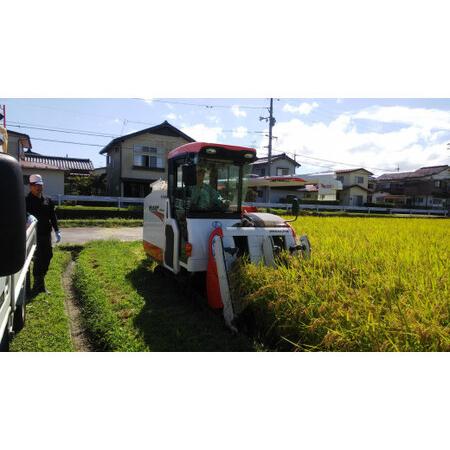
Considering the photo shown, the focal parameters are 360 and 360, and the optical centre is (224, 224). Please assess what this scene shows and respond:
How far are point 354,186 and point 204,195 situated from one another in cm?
3040

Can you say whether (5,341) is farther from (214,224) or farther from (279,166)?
(279,166)

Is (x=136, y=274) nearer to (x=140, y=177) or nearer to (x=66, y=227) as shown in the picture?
(x=66, y=227)

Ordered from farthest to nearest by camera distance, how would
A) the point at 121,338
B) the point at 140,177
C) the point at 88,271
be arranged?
the point at 140,177 → the point at 88,271 → the point at 121,338

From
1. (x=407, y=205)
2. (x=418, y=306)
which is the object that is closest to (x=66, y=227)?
(x=418, y=306)

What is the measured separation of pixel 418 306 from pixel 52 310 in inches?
155

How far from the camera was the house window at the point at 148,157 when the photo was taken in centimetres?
2133

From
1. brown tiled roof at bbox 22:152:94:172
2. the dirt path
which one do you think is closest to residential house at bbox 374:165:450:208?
the dirt path

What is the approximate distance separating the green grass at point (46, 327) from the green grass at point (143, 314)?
283 mm

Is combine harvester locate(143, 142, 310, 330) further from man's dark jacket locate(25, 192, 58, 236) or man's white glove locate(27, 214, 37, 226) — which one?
man's white glove locate(27, 214, 37, 226)

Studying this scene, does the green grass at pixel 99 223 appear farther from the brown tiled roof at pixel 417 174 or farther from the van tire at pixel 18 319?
the brown tiled roof at pixel 417 174

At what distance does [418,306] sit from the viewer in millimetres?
2709

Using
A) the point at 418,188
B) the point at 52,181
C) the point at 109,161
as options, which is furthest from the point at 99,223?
the point at 418,188

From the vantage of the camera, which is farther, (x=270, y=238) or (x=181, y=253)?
(x=181, y=253)

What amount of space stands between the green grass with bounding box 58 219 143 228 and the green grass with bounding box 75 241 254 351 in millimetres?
7897
